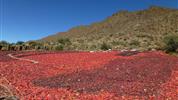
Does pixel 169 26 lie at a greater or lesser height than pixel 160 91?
greater

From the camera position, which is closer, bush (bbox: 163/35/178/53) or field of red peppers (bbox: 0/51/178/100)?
field of red peppers (bbox: 0/51/178/100)

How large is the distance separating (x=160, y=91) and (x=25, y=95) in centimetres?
341

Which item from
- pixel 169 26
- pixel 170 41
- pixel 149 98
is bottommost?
pixel 149 98

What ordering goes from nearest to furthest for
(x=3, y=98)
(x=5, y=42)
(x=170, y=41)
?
(x=3, y=98) → (x=170, y=41) → (x=5, y=42)

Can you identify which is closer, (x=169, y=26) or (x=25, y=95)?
(x=25, y=95)

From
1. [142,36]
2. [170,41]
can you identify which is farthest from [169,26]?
[170,41]

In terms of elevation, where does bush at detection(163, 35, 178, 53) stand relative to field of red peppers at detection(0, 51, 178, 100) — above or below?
above

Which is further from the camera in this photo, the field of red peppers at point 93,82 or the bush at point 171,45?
the bush at point 171,45

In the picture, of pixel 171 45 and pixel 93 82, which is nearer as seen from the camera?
pixel 93 82

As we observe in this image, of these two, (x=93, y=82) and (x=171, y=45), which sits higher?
(x=171, y=45)

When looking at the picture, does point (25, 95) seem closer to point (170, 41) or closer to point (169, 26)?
point (170, 41)

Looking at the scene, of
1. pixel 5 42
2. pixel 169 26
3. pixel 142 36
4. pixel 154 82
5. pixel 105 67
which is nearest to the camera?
pixel 154 82

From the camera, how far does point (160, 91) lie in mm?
8055

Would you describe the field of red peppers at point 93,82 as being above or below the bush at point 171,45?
below
